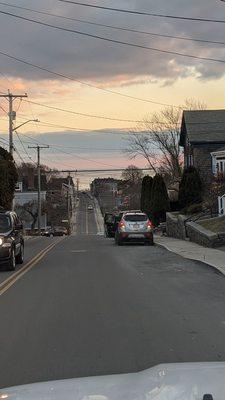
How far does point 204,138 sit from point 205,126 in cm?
225

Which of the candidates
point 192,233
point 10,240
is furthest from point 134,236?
point 10,240

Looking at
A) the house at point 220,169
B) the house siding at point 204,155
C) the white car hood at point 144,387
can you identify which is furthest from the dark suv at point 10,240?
the house siding at point 204,155

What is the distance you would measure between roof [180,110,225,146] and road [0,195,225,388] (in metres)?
33.5

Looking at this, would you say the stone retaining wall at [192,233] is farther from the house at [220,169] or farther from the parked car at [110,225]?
the parked car at [110,225]

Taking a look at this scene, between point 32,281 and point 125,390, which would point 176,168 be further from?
point 125,390

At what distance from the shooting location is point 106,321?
29.0ft

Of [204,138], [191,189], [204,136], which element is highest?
[204,136]

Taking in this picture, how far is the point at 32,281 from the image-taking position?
14.1 meters

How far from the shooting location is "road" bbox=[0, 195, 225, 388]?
6402 mm

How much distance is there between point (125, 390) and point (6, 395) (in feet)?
2.70

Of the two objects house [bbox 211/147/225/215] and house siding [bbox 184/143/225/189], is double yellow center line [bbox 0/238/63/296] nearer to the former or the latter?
house [bbox 211/147/225/215]

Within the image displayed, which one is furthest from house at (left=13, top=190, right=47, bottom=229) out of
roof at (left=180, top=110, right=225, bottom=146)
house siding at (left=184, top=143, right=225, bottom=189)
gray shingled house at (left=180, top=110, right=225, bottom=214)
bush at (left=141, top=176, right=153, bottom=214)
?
house siding at (left=184, top=143, right=225, bottom=189)

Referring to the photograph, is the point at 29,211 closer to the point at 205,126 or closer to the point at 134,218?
the point at 205,126

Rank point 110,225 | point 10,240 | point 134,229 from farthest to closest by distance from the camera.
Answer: point 110,225 < point 134,229 < point 10,240
